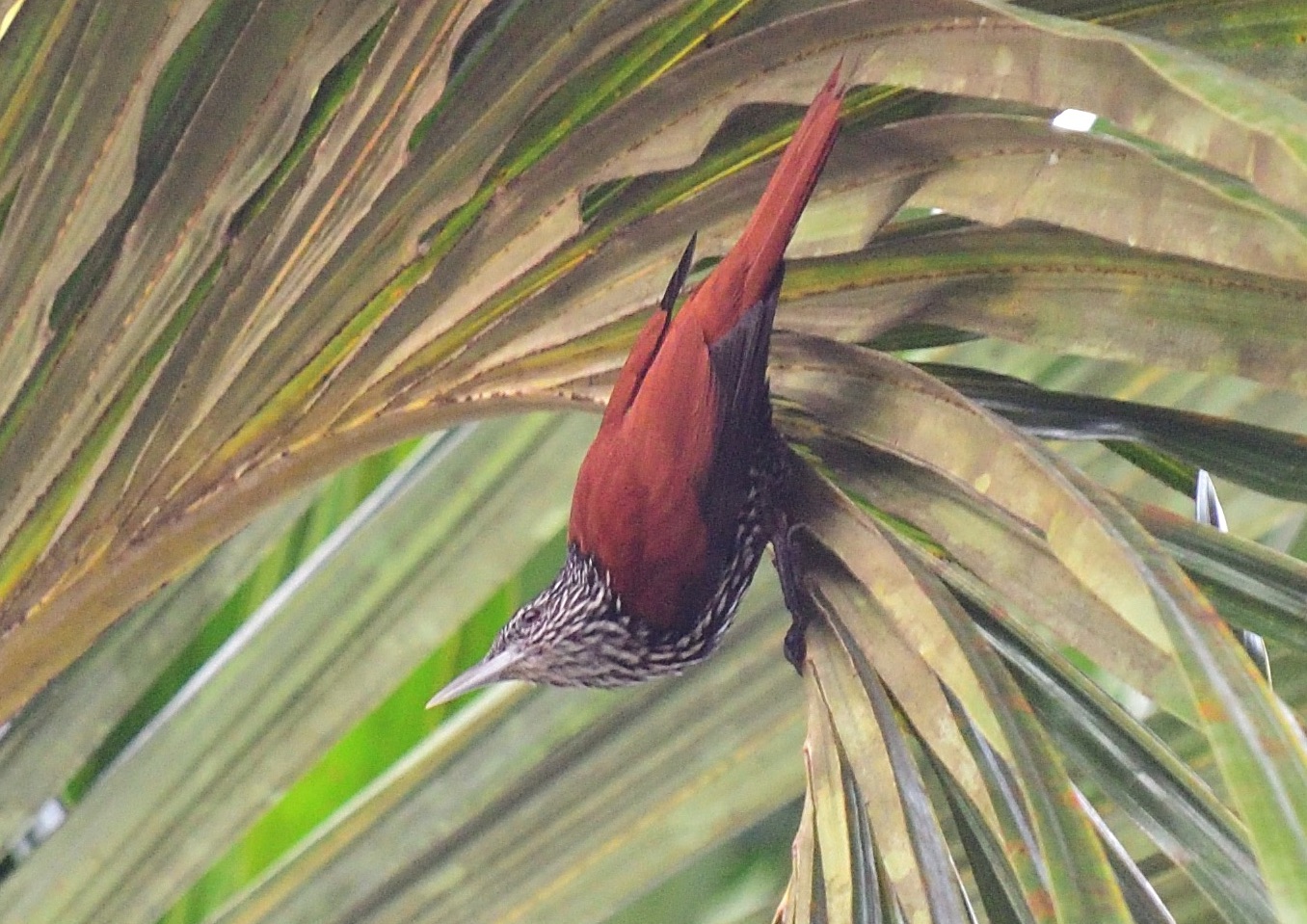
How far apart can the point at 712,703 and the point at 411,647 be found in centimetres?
23

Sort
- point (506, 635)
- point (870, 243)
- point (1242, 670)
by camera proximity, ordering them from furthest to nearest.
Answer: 1. point (506, 635)
2. point (870, 243)
3. point (1242, 670)

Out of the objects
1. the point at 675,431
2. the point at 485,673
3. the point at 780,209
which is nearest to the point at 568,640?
the point at 485,673

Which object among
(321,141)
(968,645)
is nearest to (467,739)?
(321,141)

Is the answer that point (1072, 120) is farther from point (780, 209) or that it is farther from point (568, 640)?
point (568, 640)

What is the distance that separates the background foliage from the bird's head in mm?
113

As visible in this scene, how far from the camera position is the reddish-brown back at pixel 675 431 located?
1.55 feet

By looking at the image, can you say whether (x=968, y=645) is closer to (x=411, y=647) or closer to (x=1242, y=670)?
(x=1242, y=670)

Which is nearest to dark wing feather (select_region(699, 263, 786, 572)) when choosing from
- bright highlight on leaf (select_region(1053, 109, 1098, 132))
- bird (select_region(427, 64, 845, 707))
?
bird (select_region(427, 64, 845, 707))

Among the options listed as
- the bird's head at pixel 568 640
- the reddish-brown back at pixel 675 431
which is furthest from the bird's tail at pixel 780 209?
the bird's head at pixel 568 640

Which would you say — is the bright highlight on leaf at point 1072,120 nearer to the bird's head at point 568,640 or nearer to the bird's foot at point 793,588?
the bird's foot at point 793,588

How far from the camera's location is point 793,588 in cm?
52

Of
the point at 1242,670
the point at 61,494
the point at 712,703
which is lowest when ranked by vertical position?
the point at 1242,670

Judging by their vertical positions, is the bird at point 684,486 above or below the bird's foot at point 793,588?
above

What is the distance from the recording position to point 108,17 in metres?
0.61
